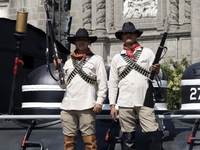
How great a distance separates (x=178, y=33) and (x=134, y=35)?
1076 cm

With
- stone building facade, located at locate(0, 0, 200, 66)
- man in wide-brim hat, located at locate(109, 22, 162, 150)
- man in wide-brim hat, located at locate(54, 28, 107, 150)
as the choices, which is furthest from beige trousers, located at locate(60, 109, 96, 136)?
stone building facade, located at locate(0, 0, 200, 66)

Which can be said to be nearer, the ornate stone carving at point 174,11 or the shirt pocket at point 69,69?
the shirt pocket at point 69,69

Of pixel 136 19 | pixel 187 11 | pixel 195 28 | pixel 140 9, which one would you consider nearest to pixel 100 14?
pixel 136 19

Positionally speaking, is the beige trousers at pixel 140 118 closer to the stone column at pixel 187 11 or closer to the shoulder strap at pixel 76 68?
the shoulder strap at pixel 76 68

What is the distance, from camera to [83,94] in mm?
3977

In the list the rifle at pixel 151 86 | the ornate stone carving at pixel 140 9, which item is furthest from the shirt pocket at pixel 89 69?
the ornate stone carving at pixel 140 9

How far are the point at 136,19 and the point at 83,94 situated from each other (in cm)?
1167

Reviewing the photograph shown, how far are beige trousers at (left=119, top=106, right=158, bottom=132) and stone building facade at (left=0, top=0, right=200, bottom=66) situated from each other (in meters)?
10.0

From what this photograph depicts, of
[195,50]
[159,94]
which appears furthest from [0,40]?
[195,50]

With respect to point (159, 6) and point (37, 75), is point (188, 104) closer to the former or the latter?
point (37, 75)

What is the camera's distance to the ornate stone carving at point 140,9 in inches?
597

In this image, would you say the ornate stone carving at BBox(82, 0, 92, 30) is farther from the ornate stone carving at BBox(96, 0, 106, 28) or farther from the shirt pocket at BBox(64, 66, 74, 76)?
the shirt pocket at BBox(64, 66, 74, 76)

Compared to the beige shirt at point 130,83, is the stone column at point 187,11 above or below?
above

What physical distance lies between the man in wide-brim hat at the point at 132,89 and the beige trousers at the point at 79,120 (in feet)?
0.77
